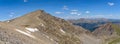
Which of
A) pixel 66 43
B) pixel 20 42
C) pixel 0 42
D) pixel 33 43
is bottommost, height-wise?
pixel 66 43

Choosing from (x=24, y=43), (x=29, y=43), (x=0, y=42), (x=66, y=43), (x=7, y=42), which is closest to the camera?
(x=0, y=42)

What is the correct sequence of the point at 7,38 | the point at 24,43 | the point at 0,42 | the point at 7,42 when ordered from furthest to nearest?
the point at 24,43, the point at 7,38, the point at 7,42, the point at 0,42

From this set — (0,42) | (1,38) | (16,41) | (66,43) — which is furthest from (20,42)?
(66,43)

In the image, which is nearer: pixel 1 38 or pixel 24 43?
pixel 1 38

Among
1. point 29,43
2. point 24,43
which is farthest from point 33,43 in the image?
point 24,43

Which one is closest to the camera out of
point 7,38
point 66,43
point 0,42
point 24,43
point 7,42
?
point 0,42

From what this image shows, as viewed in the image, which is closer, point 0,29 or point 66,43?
point 0,29

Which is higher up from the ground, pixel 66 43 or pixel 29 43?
pixel 29 43

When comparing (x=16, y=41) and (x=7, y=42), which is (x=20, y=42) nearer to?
(x=16, y=41)

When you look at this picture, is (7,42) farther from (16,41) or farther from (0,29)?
(0,29)
